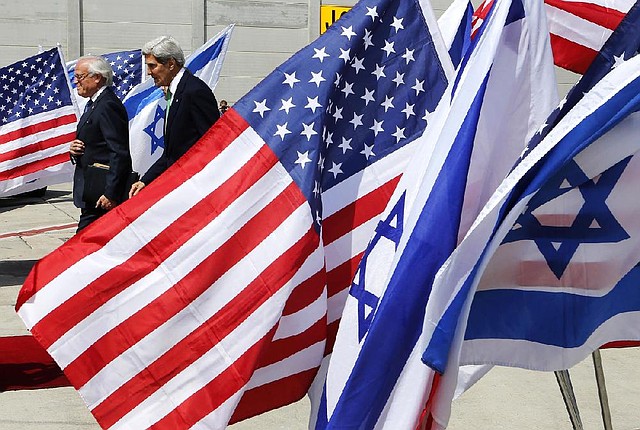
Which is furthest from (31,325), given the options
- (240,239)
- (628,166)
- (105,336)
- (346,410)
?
(628,166)

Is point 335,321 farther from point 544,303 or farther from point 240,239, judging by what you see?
point 544,303

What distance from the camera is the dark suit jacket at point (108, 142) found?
657cm

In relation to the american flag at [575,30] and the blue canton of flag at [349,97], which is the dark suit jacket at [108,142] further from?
the blue canton of flag at [349,97]

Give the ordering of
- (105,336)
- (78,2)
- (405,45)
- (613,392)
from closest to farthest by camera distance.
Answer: (105,336) < (405,45) < (613,392) < (78,2)

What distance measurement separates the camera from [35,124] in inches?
382

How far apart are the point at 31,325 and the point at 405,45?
1.49 m

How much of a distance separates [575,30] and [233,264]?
1.97 m

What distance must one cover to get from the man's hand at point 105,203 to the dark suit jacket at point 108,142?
22mm

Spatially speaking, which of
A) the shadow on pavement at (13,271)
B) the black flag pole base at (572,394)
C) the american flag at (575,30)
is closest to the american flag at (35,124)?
the shadow on pavement at (13,271)

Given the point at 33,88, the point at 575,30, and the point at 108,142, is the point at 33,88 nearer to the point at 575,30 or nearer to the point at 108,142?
the point at 108,142

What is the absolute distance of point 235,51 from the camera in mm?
26531

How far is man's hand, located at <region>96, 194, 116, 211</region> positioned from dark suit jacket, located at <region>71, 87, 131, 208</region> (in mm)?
22

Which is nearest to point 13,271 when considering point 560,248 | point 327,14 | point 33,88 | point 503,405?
point 33,88

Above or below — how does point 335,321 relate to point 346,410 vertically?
below
